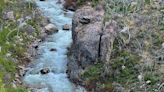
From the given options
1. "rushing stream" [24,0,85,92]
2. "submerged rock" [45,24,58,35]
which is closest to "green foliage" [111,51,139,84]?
"rushing stream" [24,0,85,92]

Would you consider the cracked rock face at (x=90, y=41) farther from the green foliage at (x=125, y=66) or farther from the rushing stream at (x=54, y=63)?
the rushing stream at (x=54, y=63)

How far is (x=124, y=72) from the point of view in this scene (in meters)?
20.5

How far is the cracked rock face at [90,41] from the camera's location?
21.3 meters

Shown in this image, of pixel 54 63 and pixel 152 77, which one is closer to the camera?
pixel 152 77

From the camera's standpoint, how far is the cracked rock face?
2133cm

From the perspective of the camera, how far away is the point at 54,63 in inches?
919

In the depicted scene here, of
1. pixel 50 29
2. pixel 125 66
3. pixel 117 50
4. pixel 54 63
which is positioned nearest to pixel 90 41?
pixel 117 50

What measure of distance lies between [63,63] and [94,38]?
100 inches

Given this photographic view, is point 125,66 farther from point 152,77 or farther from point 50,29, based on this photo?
point 50,29

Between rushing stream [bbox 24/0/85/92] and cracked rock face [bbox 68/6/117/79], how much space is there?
0.64 m

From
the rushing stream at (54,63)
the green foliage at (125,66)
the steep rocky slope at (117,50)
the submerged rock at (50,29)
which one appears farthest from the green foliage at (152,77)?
the submerged rock at (50,29)

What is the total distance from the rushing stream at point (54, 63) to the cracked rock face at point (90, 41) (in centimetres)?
64

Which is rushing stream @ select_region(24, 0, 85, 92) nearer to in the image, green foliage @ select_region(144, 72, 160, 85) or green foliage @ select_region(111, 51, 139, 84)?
green foliage @ select_region(111, 51, 139, 84)

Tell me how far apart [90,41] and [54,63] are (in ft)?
8.55
